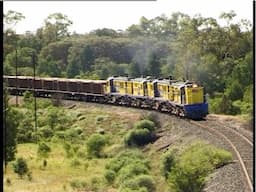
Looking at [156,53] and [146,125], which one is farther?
[156,53]

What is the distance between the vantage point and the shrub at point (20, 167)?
48.4 ft

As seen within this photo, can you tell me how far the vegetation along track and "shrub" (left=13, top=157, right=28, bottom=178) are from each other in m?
5.65

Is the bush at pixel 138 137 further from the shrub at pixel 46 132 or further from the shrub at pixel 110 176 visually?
the shrub at pixel 46 132

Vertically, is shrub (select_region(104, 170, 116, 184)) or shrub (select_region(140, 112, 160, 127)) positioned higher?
shrub (select_region(140, 112, 160, 127))

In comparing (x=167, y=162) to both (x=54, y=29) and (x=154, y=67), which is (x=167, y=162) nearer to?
(x=154, y=67)

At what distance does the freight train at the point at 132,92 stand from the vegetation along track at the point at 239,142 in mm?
967

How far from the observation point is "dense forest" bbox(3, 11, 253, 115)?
82.7 feet

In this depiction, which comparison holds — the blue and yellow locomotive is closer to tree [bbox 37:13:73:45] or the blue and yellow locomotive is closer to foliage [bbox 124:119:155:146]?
foliage [bbox 124:119:155:146]

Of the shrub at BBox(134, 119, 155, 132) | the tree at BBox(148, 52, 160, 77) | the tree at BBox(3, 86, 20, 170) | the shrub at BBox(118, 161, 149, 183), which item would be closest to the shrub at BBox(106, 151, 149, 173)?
the shrub at BBox(118, 161, 149, 183)

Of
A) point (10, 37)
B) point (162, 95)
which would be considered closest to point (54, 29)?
point (10, 37)

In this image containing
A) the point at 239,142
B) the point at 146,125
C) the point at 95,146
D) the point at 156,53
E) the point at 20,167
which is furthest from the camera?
the point at 156,53

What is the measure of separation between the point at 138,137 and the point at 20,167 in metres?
4.47

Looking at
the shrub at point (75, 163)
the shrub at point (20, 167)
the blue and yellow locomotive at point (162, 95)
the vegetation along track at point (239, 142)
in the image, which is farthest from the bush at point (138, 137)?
the shrub at point (20, 167)

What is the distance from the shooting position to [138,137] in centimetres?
1766
